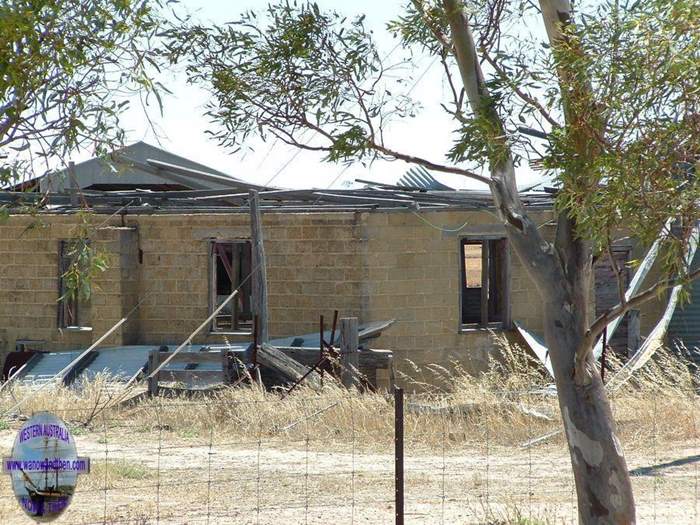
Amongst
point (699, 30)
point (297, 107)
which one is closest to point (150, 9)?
point (297, 107)

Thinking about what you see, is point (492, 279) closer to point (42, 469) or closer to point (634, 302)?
point (634, 302)

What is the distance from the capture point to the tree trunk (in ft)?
23.5

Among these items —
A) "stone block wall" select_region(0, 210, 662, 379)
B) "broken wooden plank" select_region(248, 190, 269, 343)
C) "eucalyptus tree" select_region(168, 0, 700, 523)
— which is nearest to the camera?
"eucalyptus tree" select_region(168, 0, 700, 523)

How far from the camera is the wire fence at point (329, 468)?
896 centimetres

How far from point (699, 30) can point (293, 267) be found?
39.2ft

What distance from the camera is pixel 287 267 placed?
17.6 m

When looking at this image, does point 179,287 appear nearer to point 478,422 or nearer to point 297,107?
point 478,422

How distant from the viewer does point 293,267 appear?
1758 cm

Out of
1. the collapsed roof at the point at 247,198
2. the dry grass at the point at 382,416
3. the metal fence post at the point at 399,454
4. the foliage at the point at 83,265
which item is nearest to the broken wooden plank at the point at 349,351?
the dry grass at the point at 382,416

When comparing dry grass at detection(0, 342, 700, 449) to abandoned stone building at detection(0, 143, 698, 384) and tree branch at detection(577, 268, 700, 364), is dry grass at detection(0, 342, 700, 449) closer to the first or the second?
abandoned stone building at detection(0, 143, 698, 384)

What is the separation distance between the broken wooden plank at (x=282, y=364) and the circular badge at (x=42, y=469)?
792 centimetres

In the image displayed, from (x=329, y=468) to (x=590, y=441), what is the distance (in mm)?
4299

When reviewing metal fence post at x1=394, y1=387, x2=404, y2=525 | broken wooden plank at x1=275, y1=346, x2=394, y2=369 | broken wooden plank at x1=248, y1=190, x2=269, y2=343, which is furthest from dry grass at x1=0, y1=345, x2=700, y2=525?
broken wooden plank at x1=248, y1=190, x2=269, y2=343

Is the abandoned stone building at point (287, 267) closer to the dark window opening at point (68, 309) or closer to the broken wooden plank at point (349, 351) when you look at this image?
the dark window opening at point (68, 309)
